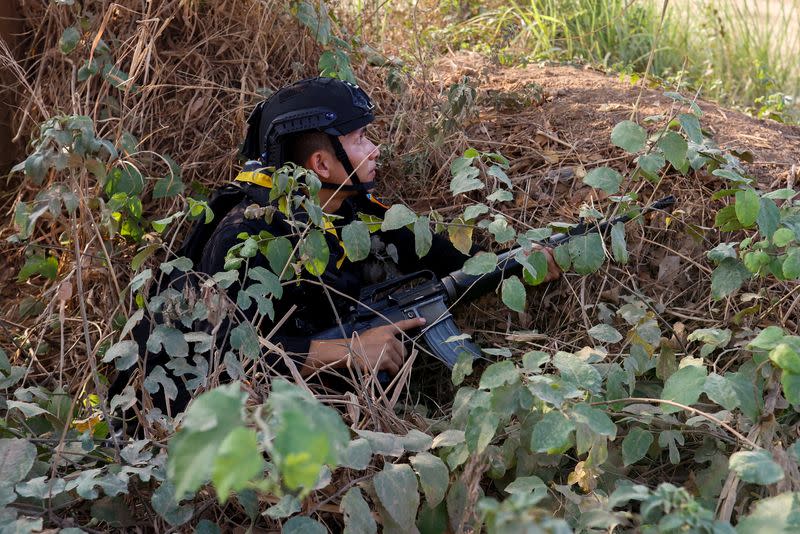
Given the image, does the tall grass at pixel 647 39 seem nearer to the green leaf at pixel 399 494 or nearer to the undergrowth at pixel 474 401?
the undergrowth at pixel 474 401

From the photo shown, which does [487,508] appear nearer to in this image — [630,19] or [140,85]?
[140,85]

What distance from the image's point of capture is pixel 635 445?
198 cm

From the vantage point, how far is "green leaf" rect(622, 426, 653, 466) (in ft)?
6.49

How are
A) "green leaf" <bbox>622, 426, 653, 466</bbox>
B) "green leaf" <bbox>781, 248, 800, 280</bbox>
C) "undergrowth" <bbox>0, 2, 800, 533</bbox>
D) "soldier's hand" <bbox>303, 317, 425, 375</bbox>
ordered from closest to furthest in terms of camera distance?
"undergrowth" <bbox>0, 2, 800, 533</bbox> → "green leaf" <bbox>622, 426, 653, 466</bbox> → "green leaf" <bbox>781, 248, 800, 280</bbox> → "soldier's hand" <bbox>303, 317, 425, 375</bbox>

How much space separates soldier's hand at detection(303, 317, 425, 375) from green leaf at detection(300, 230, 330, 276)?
382 mm

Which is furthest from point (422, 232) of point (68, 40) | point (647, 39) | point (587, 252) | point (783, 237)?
point (647, 39)

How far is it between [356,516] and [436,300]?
1124 mm

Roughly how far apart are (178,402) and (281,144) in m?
0.88

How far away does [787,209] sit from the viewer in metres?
2.41

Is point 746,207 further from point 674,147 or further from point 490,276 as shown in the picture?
point 490,276

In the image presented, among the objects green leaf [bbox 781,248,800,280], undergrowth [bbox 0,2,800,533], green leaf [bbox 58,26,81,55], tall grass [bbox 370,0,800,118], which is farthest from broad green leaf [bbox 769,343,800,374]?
tall grass [bbox 370,0,800,118]

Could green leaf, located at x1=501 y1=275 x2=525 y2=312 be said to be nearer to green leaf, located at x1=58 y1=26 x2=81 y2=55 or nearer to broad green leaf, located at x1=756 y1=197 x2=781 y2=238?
broad green leaf, located at x1=756 y1=197 x2=781 y2=238

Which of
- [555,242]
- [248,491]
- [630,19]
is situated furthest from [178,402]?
[630,19]

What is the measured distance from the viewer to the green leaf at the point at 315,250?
85.4 inches
